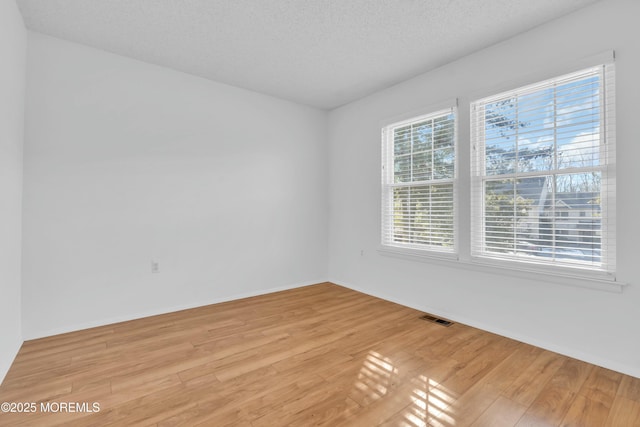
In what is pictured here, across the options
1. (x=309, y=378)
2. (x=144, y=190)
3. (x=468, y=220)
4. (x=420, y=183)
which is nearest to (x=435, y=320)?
(x=468, y=220)

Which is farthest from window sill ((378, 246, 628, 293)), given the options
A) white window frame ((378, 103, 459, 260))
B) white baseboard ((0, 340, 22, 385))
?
white baseboard ((0, 340, 22, 385))

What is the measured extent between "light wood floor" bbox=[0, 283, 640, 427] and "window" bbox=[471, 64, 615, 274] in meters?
0.86

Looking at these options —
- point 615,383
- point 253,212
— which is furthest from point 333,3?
point 615,383

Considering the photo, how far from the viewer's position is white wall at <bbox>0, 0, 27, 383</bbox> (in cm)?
201

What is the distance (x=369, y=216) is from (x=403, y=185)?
68 cm

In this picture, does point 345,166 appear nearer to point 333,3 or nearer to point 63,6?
point 333,3

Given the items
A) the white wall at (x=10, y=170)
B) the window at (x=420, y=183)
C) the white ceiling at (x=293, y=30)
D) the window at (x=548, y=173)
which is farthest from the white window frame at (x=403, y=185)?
the white wall at (x=10, y=170)

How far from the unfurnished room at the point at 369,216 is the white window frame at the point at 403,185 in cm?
3

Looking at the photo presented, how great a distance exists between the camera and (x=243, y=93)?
390cm

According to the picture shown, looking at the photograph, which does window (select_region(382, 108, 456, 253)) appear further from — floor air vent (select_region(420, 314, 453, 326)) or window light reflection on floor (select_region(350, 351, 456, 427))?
window light reflection on floor (select_region(350, 351, 456, 427))

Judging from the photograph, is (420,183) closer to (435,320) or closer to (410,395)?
(435,320)

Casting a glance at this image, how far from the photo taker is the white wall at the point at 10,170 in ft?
6.60

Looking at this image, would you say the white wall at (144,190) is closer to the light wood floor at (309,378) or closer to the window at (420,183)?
the light wood floor at (309,378)

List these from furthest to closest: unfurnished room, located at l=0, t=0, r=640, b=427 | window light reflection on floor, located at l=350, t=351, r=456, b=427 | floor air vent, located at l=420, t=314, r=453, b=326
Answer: floor air vent, located at l=420, t=314, r=453, b=326
unfurnished room, located at l=0, t=0, r=640, b=427
window light reflection on floor, located at l=350, t=351, r=456, b=427
